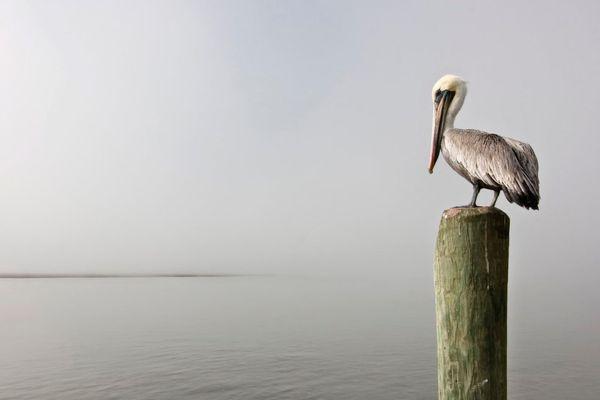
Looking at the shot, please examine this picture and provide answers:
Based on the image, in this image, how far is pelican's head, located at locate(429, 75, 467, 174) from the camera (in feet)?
17.8

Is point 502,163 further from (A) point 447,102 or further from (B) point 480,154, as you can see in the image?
(A) point 447,102

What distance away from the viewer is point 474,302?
135 inches

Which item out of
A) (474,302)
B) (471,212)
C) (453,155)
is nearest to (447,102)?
(453,155)

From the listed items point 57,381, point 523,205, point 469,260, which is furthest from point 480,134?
point 57,381

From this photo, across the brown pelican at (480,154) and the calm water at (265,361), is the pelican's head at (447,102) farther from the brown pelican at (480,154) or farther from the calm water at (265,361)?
the calm water at (265,361)

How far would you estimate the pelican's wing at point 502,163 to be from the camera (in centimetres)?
460

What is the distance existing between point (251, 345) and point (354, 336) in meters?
5.28

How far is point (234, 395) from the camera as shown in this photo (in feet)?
42.7

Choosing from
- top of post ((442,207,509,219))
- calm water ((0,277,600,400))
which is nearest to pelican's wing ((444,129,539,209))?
top of post ((442,207,509,219))

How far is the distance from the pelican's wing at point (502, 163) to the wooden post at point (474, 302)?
3.98 ft

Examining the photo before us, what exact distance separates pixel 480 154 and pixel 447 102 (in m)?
0.91

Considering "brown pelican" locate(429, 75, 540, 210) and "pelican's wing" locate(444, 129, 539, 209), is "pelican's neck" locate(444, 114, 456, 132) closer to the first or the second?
"brown pelican" locate(429, 75, 540, 210)

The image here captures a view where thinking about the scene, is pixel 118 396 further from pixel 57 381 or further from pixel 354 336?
pixel 354 336

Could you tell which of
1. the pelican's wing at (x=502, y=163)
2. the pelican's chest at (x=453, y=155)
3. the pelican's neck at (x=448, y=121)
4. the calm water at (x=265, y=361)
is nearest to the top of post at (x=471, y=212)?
the pelican's wing at (x=502, y=163)
